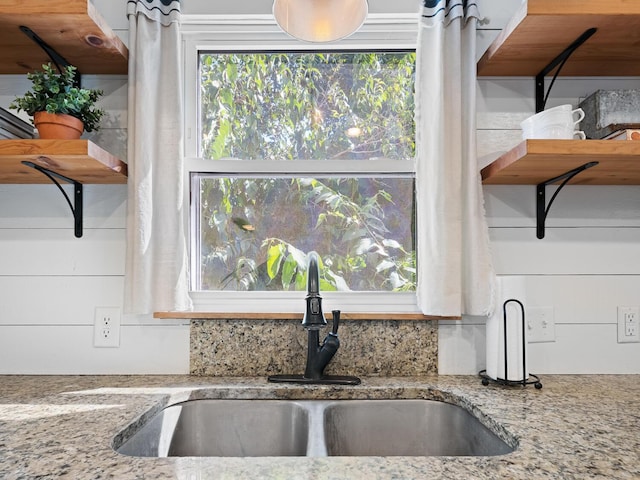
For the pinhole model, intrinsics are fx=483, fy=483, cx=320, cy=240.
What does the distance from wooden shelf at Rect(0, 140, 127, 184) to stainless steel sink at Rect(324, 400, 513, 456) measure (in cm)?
91

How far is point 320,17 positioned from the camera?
111cm

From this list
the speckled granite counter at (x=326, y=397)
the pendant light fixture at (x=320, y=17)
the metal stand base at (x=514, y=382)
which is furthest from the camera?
the metal stand base at (x=514, y=382)

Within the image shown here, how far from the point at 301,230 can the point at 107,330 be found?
69 cm

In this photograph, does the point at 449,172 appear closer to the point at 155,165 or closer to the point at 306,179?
the point at 306,179

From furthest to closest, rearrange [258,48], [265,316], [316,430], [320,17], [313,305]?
1. [258,48]
2. [265,316]
3. [313,305]
4. [316,430]
5. [320,17]

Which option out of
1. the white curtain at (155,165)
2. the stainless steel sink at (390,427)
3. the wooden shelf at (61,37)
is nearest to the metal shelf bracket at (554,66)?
the stainless steel sink at (390,427)

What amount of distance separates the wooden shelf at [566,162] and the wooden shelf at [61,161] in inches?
42.9

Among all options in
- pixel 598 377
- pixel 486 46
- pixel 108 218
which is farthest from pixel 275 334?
pixel 486 46

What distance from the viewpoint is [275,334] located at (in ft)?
4.93

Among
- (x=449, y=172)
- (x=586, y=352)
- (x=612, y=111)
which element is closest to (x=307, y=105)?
(x=449, y=172)

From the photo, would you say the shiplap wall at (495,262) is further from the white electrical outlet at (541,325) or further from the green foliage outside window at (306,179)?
the green foliage outside window at (306,179)

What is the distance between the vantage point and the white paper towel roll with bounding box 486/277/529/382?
133 centimetres

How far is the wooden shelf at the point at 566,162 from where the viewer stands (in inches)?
46.8

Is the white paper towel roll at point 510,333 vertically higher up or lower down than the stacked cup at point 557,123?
lower down
